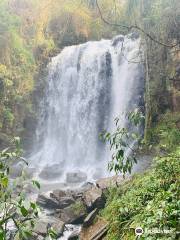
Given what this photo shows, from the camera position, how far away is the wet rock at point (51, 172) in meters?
14.4

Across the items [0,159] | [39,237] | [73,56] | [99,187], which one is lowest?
[39,237]

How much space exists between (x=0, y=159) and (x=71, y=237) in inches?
185

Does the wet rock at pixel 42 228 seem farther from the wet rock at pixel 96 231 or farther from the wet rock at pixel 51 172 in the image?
the wet rock at pixel 51 172

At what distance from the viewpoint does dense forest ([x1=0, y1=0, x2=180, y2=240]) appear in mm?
6984

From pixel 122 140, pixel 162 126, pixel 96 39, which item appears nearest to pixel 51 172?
pixel 162 126

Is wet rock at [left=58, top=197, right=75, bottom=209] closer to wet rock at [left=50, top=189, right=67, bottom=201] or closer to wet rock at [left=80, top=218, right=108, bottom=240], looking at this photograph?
wet rock at [left=50, top=189, right=67, bottom=201]

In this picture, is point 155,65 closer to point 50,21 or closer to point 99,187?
point 99,187

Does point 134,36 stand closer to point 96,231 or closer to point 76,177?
point 76,177

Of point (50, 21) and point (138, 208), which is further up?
point (50, 21)

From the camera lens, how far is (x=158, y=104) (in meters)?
14.8

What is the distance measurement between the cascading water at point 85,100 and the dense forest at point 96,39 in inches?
30.4

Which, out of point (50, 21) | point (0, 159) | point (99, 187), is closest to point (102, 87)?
point (50, 21)

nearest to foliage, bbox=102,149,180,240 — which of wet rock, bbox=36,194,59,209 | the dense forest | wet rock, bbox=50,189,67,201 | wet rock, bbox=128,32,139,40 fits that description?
the dense forest

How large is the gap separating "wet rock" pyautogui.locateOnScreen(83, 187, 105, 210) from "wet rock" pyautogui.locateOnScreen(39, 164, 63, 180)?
5.69 meters
